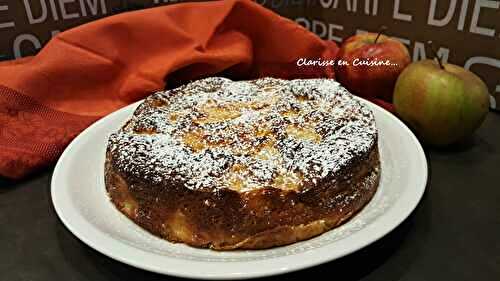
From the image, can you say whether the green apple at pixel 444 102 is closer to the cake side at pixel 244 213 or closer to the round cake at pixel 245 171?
the round cake at pixel 245 171

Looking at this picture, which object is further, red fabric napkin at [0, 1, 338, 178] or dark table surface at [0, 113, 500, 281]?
red fabric napkin at [0, 1, 338, 178]

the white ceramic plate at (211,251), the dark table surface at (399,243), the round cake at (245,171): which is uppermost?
the round cake at (245,171)

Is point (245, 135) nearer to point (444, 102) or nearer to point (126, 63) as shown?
point (444, 102)

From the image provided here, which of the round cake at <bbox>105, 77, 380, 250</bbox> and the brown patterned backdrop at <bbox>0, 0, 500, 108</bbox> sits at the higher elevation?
the brown patterned backdrop at <bbox>0, 0, 500, 108</bbox>

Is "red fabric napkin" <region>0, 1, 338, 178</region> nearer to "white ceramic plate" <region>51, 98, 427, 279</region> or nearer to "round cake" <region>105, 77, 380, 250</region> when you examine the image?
"white ceramic plate" <region>51, 98, 427, 279</region>

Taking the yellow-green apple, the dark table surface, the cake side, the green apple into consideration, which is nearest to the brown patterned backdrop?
the yellow-green apple

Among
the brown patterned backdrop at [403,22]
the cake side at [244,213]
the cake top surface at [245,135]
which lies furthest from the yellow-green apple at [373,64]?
the cake side at [244,213]
